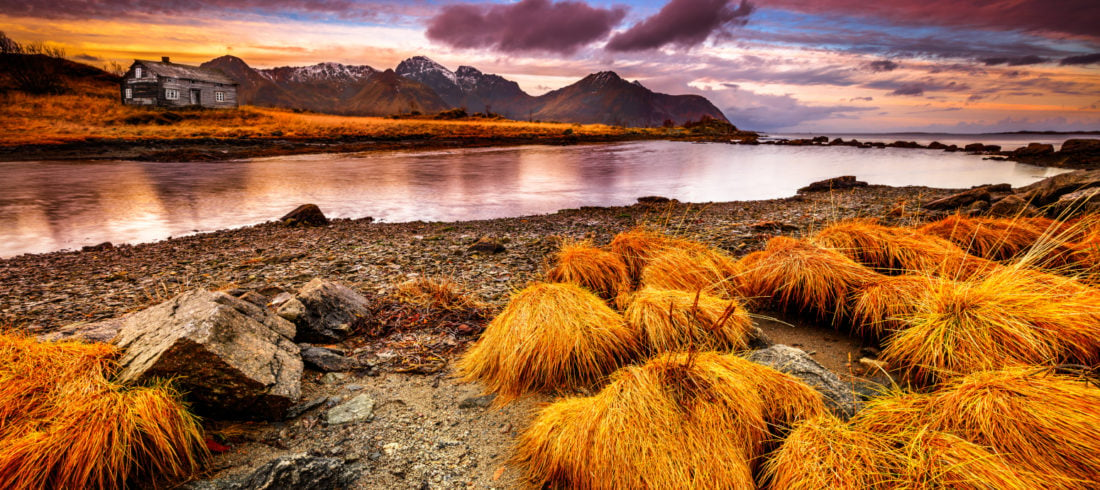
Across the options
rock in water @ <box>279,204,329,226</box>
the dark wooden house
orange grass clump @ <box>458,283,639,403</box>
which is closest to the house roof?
the dark wooden house

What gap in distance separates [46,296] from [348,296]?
5.34 m

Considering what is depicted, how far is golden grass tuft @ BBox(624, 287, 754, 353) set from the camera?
12.3 ft

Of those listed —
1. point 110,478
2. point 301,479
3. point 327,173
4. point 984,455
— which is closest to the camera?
point 984,455

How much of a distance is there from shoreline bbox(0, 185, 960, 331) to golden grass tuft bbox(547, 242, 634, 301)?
3.93ft

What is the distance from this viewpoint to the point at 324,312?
481 centimetres

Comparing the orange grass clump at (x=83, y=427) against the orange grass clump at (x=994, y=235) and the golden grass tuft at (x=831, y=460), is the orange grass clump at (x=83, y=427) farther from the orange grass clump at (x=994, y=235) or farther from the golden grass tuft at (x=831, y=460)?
the orange grass clump at (x=994, y=235)

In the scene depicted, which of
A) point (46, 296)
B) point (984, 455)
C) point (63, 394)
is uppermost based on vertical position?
point (984, 455)

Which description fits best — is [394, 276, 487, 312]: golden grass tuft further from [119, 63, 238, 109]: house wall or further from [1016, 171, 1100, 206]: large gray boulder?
[119, 63, 238, 109]: house wall

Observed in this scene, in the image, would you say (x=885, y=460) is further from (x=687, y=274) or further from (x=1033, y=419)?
(x=687, y=274)

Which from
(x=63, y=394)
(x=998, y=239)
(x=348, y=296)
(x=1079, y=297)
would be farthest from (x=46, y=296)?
(x=998, y=239)

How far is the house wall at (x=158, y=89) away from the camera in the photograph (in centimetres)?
5684

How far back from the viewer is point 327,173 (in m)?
29.1

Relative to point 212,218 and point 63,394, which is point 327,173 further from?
point 63,394

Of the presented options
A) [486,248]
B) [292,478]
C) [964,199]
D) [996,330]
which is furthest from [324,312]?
[964,199]
